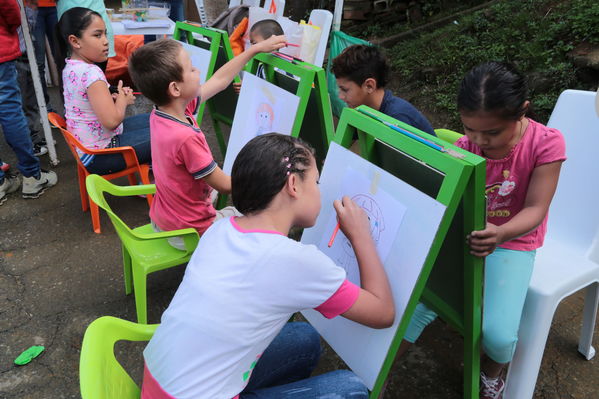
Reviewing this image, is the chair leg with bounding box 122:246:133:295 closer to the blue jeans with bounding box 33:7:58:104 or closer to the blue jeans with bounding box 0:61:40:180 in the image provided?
the blue jeans with bounding box 0:61:40:180

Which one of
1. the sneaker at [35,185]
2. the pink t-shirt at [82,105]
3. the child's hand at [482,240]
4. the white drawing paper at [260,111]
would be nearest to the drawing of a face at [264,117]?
the white drawing paper at [260,111]

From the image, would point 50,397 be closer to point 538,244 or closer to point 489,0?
point 538,244

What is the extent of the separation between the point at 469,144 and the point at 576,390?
1165mm

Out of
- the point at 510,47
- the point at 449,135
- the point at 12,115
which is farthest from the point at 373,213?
the point at 510,47

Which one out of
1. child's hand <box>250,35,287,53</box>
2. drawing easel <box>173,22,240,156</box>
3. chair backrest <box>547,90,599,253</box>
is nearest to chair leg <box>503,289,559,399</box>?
chair backrest <box>547,90,599,253</box>

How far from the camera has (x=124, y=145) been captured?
318cm

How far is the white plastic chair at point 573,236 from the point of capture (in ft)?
5.69

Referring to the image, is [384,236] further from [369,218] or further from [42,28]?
[42,28]

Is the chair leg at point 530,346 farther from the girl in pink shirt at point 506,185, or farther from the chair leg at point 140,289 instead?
the chair leg at point 140,289

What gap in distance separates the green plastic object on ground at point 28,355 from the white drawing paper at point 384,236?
1.49 m

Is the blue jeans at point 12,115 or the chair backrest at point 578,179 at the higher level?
the chair backrest at point 578,179

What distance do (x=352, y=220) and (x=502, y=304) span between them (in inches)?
25.1

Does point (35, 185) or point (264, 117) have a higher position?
point (264, 117)

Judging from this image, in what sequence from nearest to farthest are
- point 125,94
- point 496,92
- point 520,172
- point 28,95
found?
1. point 496,92
2. point 520,172
3. point 125,94
4. point 28,95
